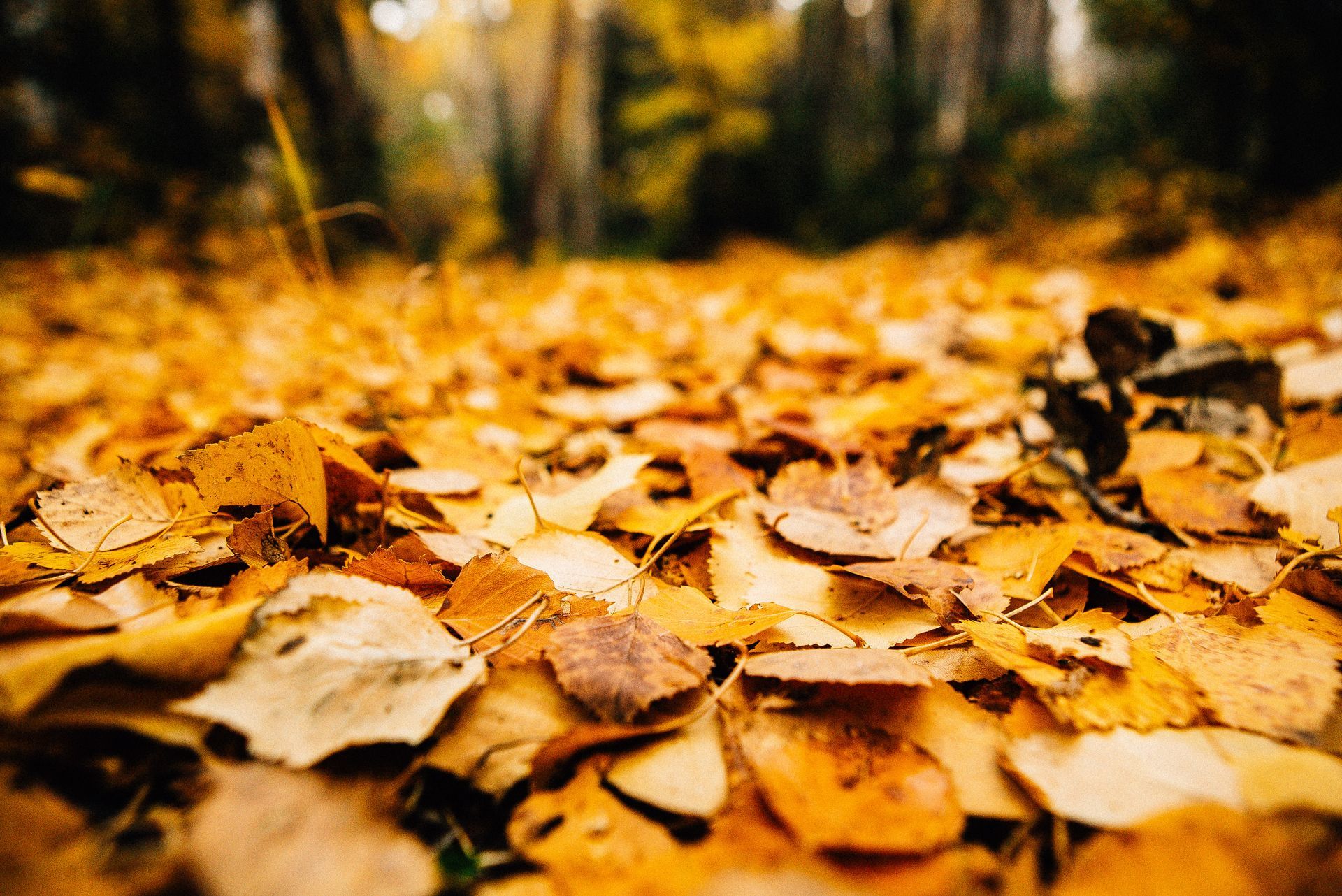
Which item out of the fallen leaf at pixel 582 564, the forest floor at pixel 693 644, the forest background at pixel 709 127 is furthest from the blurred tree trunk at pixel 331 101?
the fallen leaf at pixel 582 564

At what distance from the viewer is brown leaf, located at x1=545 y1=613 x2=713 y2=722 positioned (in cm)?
41

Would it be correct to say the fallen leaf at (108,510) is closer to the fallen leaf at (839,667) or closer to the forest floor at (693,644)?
the forest floor at (693,644)

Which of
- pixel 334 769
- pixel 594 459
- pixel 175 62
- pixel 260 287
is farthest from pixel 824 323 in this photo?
pixel 175 62

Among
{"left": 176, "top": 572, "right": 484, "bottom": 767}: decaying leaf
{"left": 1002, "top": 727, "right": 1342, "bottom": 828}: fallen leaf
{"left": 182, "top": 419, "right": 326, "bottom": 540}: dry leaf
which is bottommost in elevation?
{"left": 1002, "top": 727, "right": 1342, "bottom": 828}: fallen leaf

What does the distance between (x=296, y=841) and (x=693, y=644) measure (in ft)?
0.89

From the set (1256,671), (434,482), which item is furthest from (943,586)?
(434,482)

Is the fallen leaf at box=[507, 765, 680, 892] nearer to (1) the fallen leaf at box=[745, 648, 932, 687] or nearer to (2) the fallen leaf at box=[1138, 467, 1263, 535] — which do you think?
(1) the fallen leaf at box=[745, 648, 932, 687]

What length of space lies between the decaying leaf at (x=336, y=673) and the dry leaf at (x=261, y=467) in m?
0.15

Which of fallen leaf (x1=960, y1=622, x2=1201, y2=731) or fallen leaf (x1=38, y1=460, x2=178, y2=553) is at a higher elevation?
fallen leaf (x1=38, y1=460, x2=178, y2=553)

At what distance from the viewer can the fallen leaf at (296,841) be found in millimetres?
295

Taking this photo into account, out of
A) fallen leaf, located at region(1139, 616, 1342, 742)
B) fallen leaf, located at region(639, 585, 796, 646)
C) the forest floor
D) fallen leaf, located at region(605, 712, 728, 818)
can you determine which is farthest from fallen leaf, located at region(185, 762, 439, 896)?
fallen leaf, located at region(1139, 616, 1342, 742)

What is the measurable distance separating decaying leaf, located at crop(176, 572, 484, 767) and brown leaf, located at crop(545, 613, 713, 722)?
0.07 m

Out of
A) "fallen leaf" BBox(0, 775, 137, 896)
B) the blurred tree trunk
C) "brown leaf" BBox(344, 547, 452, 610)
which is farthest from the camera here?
the blurred tree trunk

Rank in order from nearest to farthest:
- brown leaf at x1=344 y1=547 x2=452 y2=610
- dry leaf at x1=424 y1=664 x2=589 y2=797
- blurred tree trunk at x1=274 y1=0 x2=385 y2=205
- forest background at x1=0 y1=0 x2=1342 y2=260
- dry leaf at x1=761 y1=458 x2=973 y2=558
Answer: dry leaf at x1=424 y1=664 x2=589 y2=797
brown leaf at x1=344 y1=547 x2=452 y2=610
dry leaf at x1=761 y1=458 x2=973 y2=558
forest background at x1=0 y1=0 x2=1342 y2=260
blurred tree trunk at x1=274 y1=0 x2=385 y2=205
